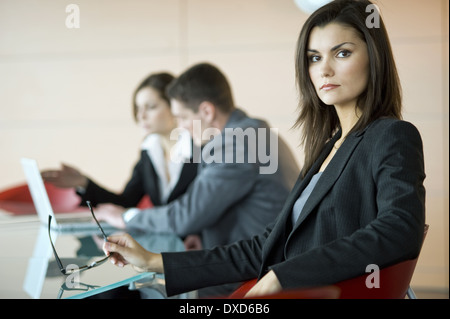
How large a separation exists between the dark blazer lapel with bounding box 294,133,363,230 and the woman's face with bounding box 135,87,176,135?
7.35ft

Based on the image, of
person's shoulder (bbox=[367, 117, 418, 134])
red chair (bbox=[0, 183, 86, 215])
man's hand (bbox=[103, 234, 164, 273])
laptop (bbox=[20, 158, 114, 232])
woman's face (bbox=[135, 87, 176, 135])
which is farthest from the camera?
woman's face (bbox=[135, 87, 176, 135])

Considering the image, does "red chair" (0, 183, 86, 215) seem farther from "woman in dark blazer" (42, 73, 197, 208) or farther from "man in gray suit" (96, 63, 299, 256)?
"man in gray suit" (96, 63, 299, 256)

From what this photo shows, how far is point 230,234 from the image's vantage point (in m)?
2.54

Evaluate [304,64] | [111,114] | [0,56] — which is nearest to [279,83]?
[111,114]

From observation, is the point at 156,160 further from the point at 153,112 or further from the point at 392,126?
the point at 392,126

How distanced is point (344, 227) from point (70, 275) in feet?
2.45

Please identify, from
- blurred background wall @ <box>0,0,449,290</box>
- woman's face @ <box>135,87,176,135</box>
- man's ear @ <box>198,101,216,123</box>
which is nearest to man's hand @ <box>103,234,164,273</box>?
man's ear @ <box>198,101,216,123</box>

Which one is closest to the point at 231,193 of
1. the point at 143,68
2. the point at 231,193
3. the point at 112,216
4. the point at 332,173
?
the point at 231,193

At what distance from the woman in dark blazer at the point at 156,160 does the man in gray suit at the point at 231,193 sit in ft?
1.22

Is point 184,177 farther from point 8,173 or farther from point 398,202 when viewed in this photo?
point 8,173

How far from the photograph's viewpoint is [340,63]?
Result: 1.30m

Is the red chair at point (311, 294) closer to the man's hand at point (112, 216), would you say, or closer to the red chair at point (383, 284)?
the red chair at point (383, 284)

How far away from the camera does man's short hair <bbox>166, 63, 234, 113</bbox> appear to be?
2.82 metres

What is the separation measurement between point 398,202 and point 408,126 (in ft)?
0.65
